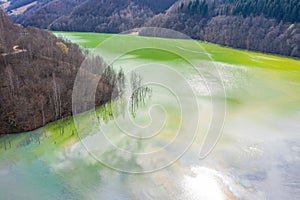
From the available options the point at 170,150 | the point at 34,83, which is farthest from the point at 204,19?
the point at 170,150

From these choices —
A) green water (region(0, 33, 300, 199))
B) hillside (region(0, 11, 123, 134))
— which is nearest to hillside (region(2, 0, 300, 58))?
green water (region(0, 33, 300, 199))

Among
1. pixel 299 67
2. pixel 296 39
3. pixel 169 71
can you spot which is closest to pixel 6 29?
pixel 169 71

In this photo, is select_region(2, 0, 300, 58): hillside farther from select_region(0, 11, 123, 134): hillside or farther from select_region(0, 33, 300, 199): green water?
select_region(0, 11, 123, 134): hillside

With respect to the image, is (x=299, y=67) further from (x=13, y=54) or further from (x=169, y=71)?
(x=13, y=54)

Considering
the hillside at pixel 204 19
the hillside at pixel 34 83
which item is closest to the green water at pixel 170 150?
the hillside at pixel 34 83

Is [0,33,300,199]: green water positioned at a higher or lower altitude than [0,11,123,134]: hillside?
lower

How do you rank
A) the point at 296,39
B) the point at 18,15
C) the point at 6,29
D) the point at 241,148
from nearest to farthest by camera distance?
1. the point at 241,148
2. the point at 6,29
3. the point at 296,39
4. the point at 18,15
